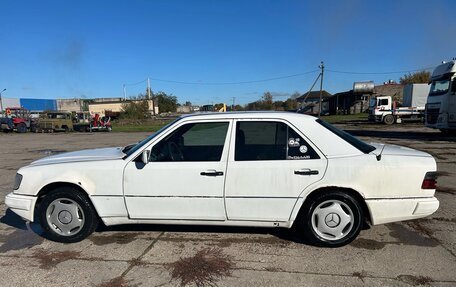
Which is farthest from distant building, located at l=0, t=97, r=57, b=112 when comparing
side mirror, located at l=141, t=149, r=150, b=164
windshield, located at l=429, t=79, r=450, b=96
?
side mirror, located at l=141, t=149, r=150, b=164

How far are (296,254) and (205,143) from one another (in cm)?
182

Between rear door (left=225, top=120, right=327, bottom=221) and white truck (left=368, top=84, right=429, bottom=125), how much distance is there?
99.0 feet

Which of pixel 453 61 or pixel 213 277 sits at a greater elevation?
pixel 453 61

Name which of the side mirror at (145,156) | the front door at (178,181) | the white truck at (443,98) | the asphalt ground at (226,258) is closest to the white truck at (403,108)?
the white truck at (443,98)

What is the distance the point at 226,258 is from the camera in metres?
3.73

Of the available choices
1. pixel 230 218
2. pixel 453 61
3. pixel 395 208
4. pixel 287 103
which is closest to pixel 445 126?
pixel 453 61

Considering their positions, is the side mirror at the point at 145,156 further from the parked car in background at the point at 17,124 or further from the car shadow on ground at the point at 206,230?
the parked car in background at the point at 17,124

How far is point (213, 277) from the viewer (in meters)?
3.33

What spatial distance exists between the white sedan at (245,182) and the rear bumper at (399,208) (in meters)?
0.01

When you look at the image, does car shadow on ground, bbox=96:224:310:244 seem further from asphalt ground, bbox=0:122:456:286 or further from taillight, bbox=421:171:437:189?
taillight, bbox=421:171:437:189

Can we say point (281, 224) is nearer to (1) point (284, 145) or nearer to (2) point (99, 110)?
(1) point (284, 145)

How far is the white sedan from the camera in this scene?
150 inches

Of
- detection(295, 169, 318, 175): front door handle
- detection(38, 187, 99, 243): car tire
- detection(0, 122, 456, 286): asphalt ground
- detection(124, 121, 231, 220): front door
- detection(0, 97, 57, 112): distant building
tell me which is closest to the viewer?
detection(0, 122, 456, 286): asphalt ground

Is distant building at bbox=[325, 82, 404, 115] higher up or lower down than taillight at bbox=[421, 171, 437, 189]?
higher up
